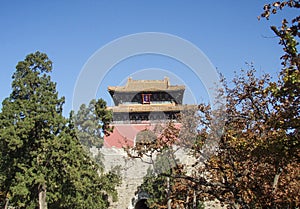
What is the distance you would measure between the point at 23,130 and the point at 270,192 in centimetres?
804

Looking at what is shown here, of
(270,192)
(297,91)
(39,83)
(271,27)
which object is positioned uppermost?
(39,83)

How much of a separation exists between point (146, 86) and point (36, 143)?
15.6 meters

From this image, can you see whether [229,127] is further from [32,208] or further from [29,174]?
[32,208]

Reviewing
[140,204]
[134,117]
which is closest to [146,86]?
[134,117]

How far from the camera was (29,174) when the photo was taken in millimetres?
11750

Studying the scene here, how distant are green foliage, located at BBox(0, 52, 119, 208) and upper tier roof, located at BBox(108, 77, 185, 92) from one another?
12.7 metres

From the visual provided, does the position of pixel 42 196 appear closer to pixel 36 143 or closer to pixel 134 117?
pixel 36 143

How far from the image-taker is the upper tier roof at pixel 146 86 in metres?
26.0

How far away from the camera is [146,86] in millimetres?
27016

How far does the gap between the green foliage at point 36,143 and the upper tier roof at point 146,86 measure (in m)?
12.7

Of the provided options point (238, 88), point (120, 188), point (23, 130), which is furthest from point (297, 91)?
point (120, 188)

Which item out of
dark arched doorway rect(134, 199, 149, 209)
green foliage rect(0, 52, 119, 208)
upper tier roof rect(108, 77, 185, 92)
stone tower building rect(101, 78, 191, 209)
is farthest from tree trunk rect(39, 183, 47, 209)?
upper tier roof rect(108, 77, 185, 92)

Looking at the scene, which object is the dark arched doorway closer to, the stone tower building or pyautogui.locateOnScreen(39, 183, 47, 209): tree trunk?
the stone tower building

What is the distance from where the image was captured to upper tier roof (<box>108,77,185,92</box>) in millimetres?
26016
